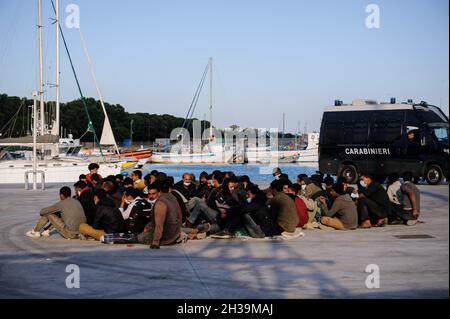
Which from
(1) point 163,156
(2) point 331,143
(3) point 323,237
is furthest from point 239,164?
(3) point 323,237

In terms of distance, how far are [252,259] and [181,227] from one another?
9.71 feet

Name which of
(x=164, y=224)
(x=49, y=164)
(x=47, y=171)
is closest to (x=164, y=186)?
(x=164, y=224)

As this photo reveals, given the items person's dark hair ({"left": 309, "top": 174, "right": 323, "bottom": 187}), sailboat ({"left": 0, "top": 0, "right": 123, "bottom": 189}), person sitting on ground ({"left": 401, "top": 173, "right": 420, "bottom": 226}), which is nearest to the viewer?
person sitting on ground ({"left": 401, "top": 173, "right": 420, "bottom": 226})

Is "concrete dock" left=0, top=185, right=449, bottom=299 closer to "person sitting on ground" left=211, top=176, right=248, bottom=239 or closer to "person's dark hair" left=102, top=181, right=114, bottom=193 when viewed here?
"person sitting on ground" left=211, top=176, right=248, bottom=239

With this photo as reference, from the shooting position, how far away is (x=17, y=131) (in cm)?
10656

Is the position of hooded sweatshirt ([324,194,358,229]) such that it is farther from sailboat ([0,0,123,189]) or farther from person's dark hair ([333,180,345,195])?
sailboat ([0,0,123,189])

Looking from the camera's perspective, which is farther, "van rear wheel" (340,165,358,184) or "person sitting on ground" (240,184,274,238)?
"van rear wheel" (340,165,358,184)

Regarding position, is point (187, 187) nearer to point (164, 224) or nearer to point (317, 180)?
point (317, 180)

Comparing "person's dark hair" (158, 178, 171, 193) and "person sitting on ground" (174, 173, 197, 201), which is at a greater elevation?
"person's dark hair" (158, 178, 171, 193)

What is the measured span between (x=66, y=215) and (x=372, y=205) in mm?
6681

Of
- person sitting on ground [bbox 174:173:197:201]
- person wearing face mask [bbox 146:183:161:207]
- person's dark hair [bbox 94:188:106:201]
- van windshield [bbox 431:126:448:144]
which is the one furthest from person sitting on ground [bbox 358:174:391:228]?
van windshield [bbox 431:126:448:144]

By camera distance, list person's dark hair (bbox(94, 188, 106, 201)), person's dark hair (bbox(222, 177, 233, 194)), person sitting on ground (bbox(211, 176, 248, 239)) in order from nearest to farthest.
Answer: person's dark hair (bbox(94, 188, 106, 201)) < person sitting on ground (bbox(211, 176, 248, 239)) < person's dark hair (bbox(222, 177, 233, 194))

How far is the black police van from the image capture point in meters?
29.1

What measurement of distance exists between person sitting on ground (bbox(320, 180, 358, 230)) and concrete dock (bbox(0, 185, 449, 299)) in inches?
12.7
